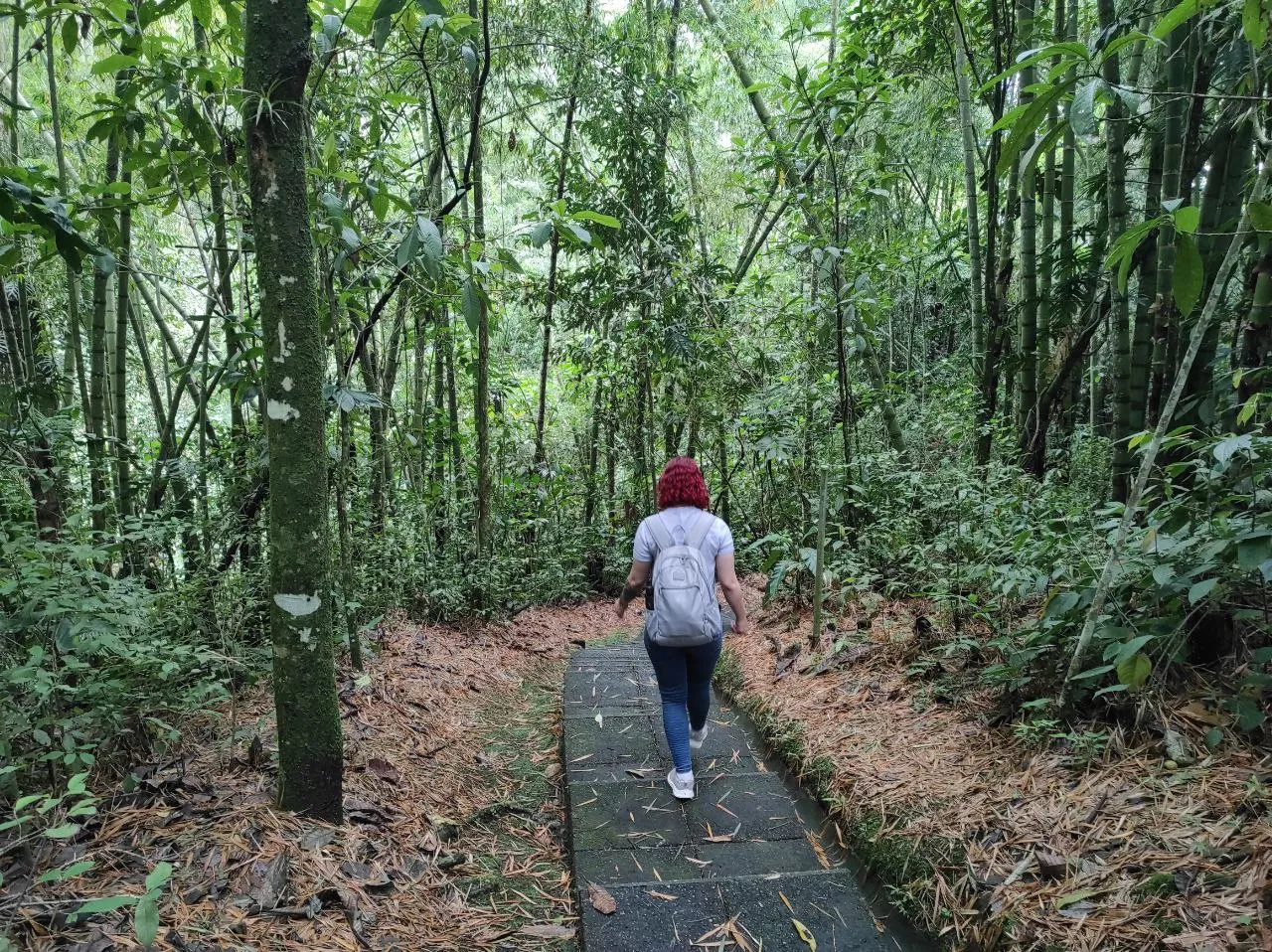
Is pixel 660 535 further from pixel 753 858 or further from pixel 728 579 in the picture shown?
pixel 753 858

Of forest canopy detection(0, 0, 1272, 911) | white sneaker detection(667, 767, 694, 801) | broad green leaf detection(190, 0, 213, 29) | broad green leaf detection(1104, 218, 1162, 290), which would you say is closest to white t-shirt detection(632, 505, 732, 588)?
white sneaker detection(667, 767, 694, 801)

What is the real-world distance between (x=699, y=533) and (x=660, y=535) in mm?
192

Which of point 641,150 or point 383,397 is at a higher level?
point 641,150

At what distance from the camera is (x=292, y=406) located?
2252mm

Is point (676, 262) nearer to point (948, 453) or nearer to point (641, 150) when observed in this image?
point (641, 150)

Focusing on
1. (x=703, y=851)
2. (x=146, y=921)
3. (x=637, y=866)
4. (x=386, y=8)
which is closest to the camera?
(x=146, y=921)

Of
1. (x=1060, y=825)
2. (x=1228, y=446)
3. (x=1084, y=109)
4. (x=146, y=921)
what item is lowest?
(x=1060, y=825)

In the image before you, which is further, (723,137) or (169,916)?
(723,137)

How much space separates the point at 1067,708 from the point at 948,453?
112 inches

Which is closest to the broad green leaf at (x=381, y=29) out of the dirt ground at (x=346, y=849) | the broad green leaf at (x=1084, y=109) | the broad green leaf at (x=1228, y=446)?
the broad green leaf at (x=1084, y=109)

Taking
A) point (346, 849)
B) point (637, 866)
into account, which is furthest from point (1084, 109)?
point (346, 849)

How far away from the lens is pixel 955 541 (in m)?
3.68

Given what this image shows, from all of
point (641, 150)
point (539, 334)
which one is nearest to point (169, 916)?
point (641, 150)

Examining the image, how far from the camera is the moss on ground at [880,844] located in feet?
7.58
